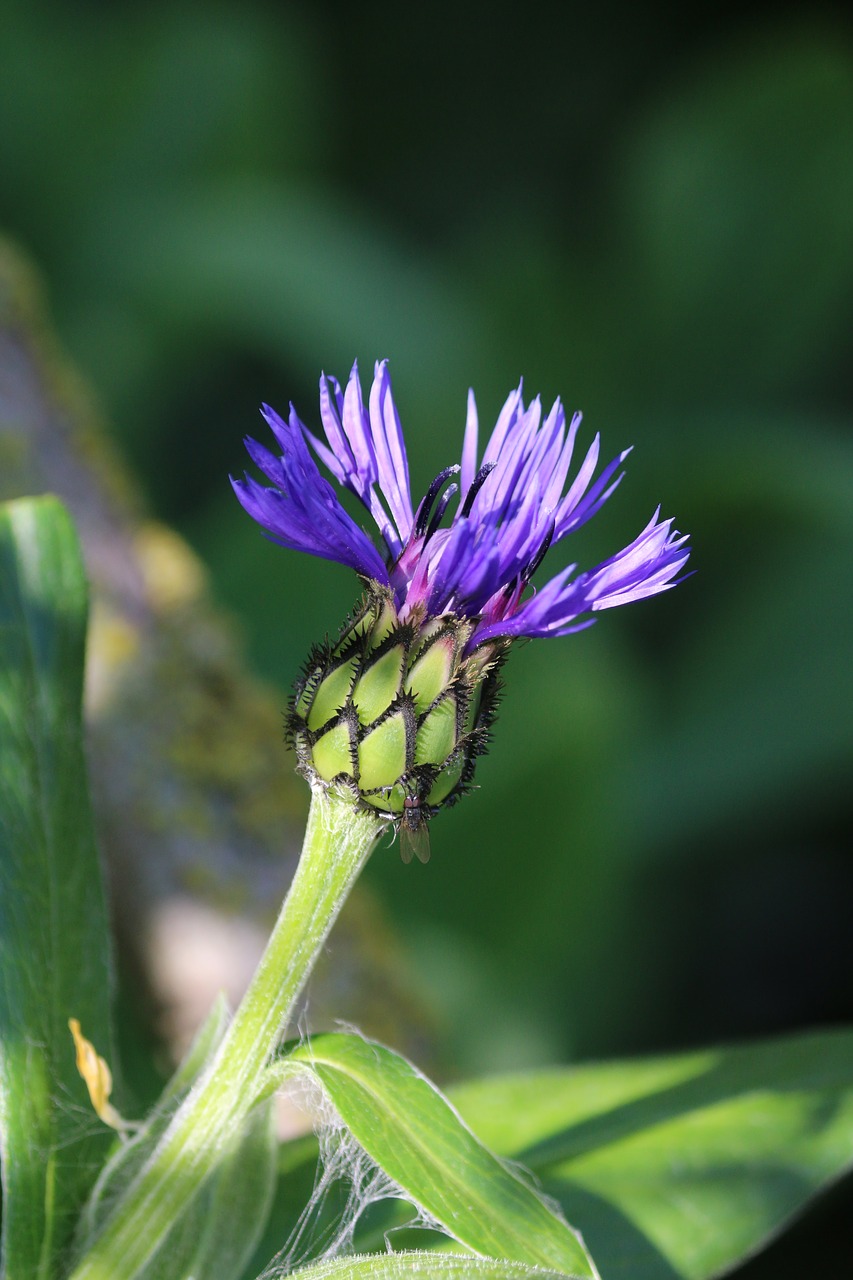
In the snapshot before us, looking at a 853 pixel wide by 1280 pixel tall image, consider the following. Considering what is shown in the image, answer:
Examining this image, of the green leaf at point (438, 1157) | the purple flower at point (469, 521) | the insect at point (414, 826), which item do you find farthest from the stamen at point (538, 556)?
the green leaf at point (438, 1157)

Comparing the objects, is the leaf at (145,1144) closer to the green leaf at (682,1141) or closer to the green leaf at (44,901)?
the green leaf at (44,901)

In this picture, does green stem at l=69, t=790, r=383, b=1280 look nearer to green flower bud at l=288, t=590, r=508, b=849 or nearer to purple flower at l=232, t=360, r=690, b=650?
green flower bud at l=288, t=590, r=508, b=849

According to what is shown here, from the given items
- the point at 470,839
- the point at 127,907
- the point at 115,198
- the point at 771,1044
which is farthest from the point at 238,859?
the point at 115,198

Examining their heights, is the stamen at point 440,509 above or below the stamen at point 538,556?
above

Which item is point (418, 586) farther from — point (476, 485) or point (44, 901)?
point (44, 901)

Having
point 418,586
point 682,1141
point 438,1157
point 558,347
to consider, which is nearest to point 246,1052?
point 438,1157

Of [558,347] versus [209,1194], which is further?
[558,347]
